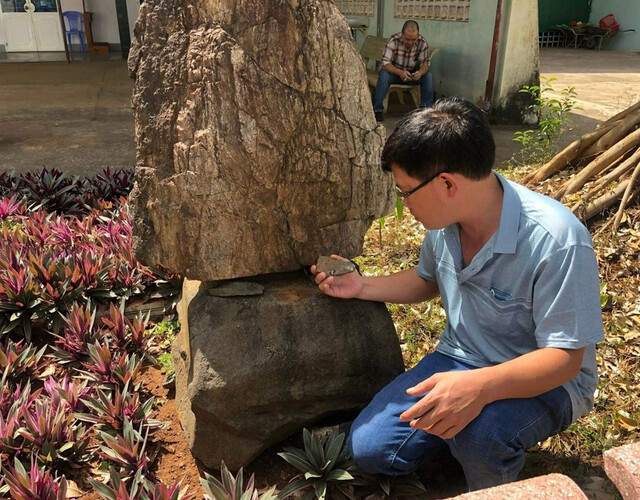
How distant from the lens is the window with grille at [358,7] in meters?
10.3

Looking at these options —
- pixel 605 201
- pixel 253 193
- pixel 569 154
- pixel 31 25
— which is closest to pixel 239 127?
pixel 253 193

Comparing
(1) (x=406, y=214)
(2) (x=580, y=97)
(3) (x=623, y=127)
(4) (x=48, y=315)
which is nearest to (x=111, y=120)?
(1) (x=406, y=214)

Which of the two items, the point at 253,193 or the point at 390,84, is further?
the point at 390,84

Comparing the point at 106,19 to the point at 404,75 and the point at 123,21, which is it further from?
the point at 404,75

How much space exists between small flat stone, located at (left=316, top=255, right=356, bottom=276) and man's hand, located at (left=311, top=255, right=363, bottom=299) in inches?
0.8

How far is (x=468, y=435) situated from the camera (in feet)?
5.78

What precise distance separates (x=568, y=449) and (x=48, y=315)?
254cm

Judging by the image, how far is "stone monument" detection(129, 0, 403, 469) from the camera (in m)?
2.10

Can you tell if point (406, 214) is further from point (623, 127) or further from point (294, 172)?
point (294, 172)

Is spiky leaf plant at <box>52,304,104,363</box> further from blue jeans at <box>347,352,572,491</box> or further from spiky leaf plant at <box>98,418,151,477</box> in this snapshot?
blue jeans at <box>347,352,572,491</box>

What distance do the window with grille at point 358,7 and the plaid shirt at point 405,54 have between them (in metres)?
2.81

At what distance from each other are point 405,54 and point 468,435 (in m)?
6.69

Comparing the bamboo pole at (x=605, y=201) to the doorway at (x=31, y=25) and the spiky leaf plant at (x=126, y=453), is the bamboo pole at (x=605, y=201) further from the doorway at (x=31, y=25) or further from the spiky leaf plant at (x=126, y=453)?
the doorway at (x=31, y=25)

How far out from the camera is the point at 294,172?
88.4 inches
